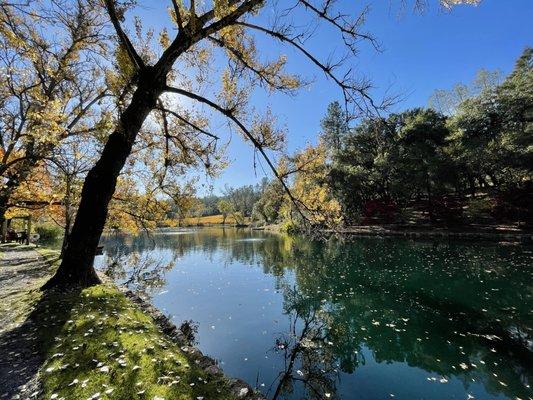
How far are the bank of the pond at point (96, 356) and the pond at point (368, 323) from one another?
136 centimetres

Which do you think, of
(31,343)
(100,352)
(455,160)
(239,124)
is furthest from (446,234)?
(31,343)

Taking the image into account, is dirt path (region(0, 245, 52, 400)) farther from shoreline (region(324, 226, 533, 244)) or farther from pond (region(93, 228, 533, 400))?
shoreline (region(324, 226, 533, 244))

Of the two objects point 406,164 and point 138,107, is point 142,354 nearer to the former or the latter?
point 138,107

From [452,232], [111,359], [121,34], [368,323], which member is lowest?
[368,323]

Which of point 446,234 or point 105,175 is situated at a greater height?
point 105,175

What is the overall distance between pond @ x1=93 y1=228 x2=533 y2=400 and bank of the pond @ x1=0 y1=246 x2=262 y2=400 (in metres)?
1.36

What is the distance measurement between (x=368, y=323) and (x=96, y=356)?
7585 mm

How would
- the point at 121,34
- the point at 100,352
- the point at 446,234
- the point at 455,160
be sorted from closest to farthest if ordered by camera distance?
the point at 100,352, the point at 121,34, the point at 446,234, the point at 455,160

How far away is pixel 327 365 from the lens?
6.94 metres

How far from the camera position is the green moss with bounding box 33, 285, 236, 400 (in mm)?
3693

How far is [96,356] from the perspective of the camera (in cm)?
445

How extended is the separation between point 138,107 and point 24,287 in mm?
6425

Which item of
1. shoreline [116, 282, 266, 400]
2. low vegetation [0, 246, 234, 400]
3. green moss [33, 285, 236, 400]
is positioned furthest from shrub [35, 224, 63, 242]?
green moss [33, 285, 236, 400]

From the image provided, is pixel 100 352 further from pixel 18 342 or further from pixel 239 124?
pixel 239 124
